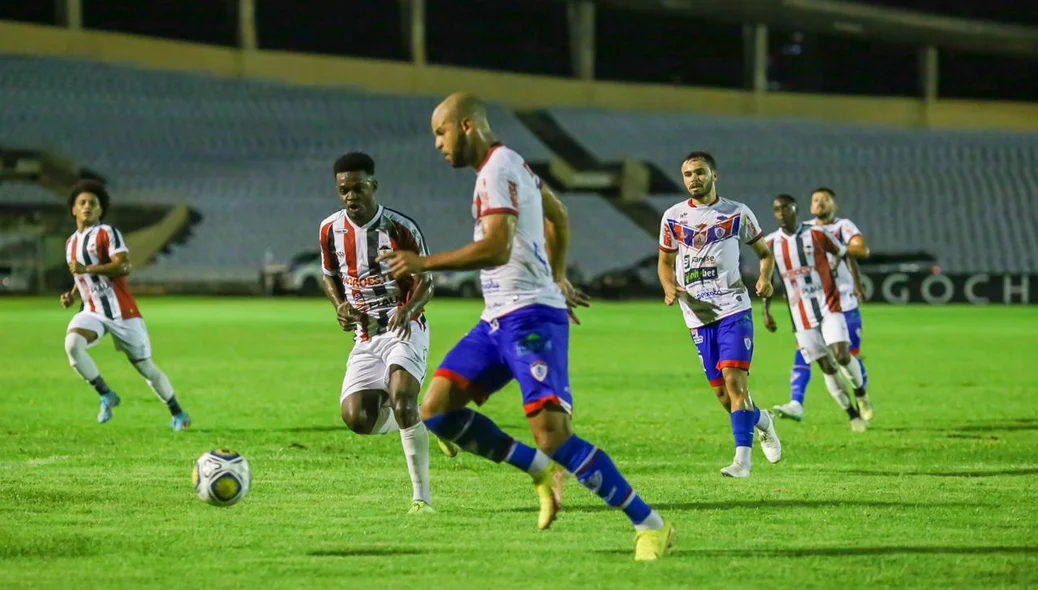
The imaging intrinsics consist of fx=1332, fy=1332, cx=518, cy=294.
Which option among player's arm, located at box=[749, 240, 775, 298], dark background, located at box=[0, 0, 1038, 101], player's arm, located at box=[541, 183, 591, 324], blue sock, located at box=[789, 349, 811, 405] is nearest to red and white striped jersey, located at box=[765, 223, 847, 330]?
blue sock, located at box=[789, 349, 811, 405]

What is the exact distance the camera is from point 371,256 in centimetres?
834

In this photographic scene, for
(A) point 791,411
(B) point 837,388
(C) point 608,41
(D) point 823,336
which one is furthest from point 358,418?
(C) point 608,41

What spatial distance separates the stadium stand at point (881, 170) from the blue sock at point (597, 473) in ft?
144

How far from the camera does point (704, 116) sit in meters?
58.7

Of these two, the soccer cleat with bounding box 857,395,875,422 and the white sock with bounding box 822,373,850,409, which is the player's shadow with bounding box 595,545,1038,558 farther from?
the soccer cleat with bounding box 857,395,875,422

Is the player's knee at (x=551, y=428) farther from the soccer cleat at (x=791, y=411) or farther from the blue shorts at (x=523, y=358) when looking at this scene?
the soccer cleat at (x=791, y=411)

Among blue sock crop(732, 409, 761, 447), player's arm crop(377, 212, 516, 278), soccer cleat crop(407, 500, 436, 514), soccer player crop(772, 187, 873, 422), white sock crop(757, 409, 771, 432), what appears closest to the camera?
player's arm crop(377, 212, 516, 278)

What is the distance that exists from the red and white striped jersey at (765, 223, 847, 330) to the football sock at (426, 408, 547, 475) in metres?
7.40

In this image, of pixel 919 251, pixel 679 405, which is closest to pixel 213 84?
pixel 919 251

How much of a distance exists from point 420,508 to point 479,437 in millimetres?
1426

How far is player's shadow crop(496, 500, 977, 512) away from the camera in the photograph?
26.2 feet

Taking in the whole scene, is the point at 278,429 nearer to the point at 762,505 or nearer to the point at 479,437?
the point at 762,505

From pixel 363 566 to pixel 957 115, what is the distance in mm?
59764

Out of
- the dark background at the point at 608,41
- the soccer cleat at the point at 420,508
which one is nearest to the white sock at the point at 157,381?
the soccer cleat at the point at 420,508
